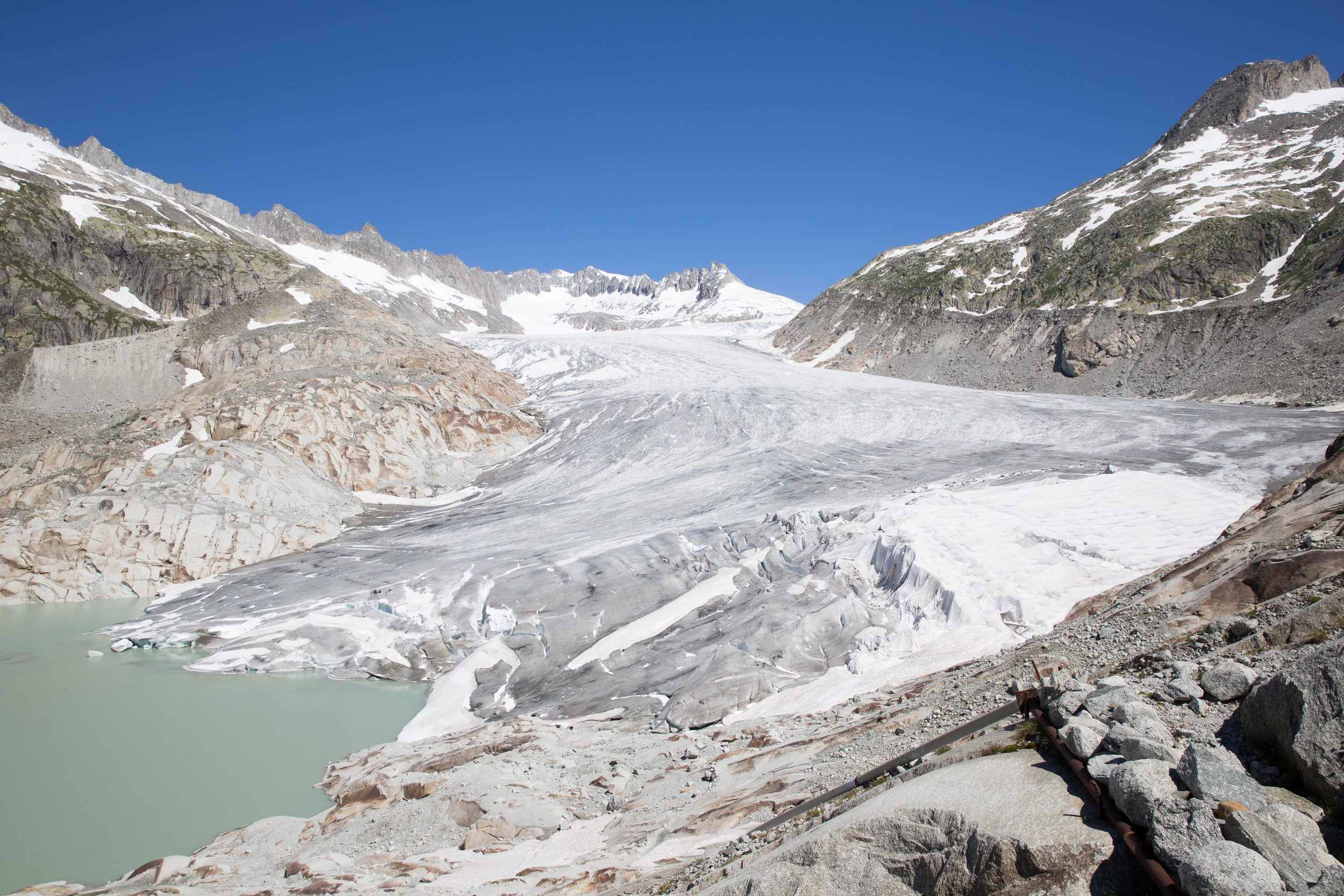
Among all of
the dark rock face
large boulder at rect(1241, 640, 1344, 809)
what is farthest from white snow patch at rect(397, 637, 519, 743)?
the dark rock face

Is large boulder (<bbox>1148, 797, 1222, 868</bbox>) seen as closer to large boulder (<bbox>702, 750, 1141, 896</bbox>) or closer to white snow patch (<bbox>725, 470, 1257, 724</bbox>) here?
large boulder (<bbox>702, 750, 1141, 896</bbox>)

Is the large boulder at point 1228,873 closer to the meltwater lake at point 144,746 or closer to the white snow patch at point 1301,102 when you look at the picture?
the meltwater lake at point 144,746

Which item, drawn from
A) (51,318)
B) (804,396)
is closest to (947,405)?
(804,396)

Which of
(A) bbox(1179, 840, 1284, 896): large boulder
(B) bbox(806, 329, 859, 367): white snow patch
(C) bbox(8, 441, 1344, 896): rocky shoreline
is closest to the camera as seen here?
(A) bbox(1179, 840, 1284, 896): large boulder

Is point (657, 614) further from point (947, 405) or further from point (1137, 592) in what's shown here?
point (947, 405)

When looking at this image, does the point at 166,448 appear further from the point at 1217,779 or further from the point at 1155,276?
the point at 1155,276

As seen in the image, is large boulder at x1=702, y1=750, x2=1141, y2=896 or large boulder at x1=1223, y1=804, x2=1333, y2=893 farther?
large boulder at x1=702, y1=750, x2=1141, y2=896
